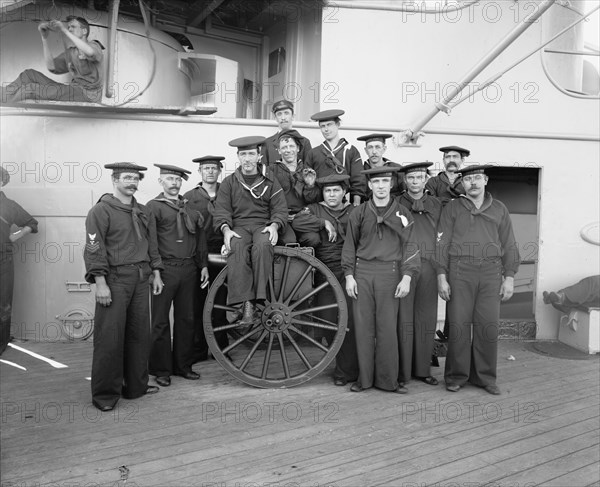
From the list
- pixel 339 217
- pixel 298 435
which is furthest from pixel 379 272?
pixel 298 435

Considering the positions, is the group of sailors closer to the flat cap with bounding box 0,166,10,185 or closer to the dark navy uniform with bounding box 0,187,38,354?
the dark navy uniform with bounding box 0,187,38,354

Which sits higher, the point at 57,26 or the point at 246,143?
the point at 57,26

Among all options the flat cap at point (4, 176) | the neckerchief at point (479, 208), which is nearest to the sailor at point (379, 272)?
the neckerchief at point (479, 208)

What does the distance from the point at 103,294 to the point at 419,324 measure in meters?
2.58

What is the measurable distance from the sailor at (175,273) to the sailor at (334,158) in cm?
119

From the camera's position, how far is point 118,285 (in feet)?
13.3

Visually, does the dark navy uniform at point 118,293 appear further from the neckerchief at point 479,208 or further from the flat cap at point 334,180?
the neckerchief at point 479,208

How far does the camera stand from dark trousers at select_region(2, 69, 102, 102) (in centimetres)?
583

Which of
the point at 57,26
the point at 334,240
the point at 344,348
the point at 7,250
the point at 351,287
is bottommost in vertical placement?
the point at 344,348

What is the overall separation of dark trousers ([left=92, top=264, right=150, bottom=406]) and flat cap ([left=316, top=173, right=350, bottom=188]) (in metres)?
1.58

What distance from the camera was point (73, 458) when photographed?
323cm

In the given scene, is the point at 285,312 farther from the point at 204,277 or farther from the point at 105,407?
the point at 105,407

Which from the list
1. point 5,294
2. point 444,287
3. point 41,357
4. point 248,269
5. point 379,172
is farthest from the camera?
point 5,294

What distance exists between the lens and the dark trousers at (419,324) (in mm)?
4645
